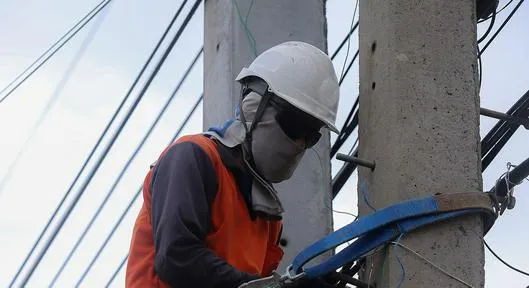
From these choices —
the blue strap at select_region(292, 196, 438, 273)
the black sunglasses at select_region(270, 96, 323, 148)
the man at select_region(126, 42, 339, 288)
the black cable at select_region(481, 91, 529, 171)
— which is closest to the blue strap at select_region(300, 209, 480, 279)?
the blue strap at select_region(292, 196, 438, 273)

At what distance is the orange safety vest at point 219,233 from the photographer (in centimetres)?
338

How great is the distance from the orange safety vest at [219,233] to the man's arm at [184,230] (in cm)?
9

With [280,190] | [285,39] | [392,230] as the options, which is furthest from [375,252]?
[285,39]

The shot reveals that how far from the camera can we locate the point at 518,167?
4.26 metres

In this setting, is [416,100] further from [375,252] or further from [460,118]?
[375,252]

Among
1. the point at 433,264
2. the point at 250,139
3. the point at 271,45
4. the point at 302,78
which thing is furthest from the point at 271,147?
the point at 271,45

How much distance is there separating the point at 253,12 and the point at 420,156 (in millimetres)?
1562

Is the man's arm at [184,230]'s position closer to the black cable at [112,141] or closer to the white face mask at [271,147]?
the white face mask at [271,147]

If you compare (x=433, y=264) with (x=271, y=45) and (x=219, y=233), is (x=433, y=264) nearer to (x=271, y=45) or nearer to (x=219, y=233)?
(x=219, y=233)

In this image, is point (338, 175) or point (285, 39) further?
point (338, 175)

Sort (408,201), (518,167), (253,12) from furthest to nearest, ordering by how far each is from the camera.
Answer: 1. (253,12)
2. (518,167)
3. (408,201)

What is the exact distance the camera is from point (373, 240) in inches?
127

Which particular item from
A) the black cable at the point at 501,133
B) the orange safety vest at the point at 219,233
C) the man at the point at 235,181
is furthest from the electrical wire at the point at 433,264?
the black cable at the point at 501,133

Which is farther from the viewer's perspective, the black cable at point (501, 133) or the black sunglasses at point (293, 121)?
the black cable at point (501, 133)
